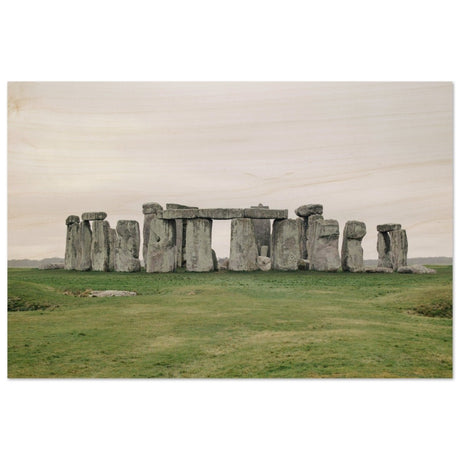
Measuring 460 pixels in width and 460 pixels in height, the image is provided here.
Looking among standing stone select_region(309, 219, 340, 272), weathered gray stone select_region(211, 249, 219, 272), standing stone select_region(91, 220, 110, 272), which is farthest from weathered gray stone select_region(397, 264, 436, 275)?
standing stone select_region(91, 220, 110, 272)

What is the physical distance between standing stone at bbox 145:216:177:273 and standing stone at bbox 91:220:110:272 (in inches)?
35.4

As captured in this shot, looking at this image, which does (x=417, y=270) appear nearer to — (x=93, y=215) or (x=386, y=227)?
(x=386, y=227)

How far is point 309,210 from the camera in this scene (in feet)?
37.4

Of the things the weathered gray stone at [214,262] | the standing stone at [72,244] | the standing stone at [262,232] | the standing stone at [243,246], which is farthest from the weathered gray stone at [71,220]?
the standing stone at [262,232]

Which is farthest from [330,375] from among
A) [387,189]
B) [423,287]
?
[387,189]

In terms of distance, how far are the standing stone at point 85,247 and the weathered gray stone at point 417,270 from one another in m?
6.03

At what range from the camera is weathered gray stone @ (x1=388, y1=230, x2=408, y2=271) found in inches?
412

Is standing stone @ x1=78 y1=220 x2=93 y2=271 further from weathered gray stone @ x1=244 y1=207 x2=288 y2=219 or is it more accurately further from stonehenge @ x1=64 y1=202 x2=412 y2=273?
weathered gray stone @ x1=244 y1=207 x2=288 y2=219

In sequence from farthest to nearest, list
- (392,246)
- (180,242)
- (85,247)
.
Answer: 1. (180,242)
2. (85,247)
3. (392,246)

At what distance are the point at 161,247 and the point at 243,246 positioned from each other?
2016 millimetres

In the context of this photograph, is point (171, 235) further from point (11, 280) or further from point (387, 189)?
point (387, 189)

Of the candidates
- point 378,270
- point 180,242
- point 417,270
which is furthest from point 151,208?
point 417,270

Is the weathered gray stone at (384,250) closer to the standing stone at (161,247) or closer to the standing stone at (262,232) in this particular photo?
the standing stone at (262,232)

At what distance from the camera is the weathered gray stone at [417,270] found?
1003cm
